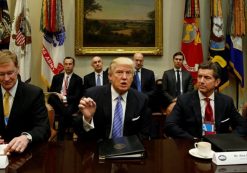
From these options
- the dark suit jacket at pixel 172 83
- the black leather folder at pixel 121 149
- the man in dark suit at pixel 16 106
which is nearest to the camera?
the black leather folder at pixel 121 149

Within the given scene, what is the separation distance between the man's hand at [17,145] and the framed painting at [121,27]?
4.36 meters

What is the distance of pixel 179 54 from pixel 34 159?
4421mm

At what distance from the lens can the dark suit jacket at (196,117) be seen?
2738 millimetres

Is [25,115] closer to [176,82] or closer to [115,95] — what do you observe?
[115,95]

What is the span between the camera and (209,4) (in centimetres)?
641

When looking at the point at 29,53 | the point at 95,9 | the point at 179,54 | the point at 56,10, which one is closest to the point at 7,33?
the point at 29,53

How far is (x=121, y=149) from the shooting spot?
1.87 m

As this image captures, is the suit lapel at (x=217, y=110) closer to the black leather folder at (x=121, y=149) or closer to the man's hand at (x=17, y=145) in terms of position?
the black leather folder at (x=121, y=149)

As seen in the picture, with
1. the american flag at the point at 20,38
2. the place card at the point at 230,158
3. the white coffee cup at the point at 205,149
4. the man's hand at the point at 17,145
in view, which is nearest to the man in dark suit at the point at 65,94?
the american flag at the point at 20,38

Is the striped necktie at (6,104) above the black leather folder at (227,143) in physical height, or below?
above

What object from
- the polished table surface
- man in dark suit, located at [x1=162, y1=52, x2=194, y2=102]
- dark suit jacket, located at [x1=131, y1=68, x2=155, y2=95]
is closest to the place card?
the polished table surface

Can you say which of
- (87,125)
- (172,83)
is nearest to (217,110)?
(87,125)

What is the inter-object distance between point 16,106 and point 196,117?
1502 mm

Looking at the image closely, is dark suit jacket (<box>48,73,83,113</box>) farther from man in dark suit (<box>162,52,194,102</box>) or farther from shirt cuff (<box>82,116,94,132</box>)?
shirt cuff (<box>82,116,94,132</box>)
